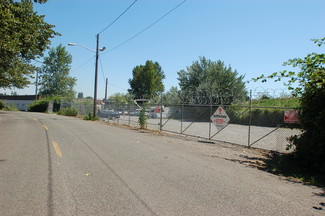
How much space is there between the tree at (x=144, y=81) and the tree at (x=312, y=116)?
7720 cm

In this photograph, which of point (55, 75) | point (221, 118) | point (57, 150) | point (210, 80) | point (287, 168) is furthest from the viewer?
point (55, 75)

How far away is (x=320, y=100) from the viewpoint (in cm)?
732

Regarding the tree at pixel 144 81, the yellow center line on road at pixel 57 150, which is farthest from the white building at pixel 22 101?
the yellow center line on road at pixel 57 150

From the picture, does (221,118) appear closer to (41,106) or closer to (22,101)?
(41,106)

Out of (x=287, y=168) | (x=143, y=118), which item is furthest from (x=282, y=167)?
(x=143, y=118)

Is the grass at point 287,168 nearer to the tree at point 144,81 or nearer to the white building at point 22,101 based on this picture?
the tree at point 144,81

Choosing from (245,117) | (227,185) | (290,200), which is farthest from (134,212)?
(245,117)

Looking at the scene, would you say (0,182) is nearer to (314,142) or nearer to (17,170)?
(17,170)

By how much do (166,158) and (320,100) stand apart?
473cm

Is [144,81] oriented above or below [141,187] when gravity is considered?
above

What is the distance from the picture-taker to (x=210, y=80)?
122 ft

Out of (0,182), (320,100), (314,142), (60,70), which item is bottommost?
(0,182)

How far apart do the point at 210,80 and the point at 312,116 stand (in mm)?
29958

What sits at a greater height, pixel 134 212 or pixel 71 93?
pixel 71 93
